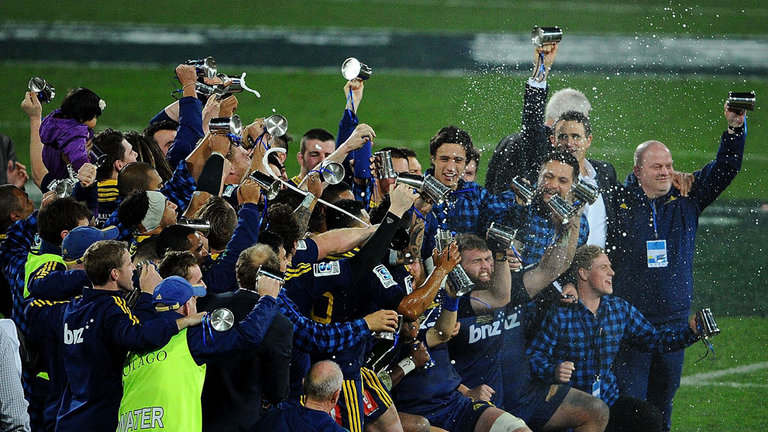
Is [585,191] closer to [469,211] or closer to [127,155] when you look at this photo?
[469,211]

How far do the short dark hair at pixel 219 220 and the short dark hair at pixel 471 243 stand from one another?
1324 mm

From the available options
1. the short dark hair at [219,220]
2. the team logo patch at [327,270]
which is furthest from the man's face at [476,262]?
the short dark hair at [219,220]

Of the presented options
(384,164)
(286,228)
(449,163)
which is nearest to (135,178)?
(286,228)

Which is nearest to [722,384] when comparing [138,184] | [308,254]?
[308,254]

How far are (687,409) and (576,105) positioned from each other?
208cm

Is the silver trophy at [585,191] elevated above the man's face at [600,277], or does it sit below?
above

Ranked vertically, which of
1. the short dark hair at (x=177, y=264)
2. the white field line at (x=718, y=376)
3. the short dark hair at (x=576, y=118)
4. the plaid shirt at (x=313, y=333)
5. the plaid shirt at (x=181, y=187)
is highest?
the short dark hair at (x=576, y=118)

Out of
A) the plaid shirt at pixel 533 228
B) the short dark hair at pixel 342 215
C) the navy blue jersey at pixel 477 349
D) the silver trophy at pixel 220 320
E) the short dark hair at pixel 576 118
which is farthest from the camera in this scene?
the short dark hair at pixel 576 118

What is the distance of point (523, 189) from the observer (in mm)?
6387

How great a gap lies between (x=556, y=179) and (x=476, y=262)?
0.76 m

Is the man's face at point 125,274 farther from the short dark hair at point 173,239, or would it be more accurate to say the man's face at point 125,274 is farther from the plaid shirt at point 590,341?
the plaid shirt at point 590,341

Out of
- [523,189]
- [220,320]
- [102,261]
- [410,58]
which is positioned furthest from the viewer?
[410,58]

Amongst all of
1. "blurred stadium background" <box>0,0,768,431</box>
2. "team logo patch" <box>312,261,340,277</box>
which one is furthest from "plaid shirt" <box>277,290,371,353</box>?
"blurred stadium background" <box>0,0,768,431</box>

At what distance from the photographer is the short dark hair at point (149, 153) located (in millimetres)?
6332
